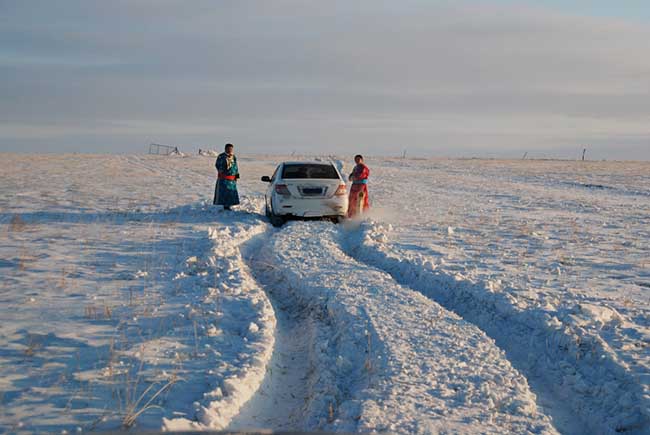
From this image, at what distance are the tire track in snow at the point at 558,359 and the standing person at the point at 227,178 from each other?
8678 millimetres

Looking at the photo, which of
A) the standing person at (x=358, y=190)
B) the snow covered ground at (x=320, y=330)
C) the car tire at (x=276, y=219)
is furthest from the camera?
the standing person at (x=358, y=190)

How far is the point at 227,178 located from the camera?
1623cm

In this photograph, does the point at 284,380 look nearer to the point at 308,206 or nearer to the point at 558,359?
the point at 558,359

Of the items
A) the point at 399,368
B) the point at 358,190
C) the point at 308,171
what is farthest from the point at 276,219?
the point at 399,368

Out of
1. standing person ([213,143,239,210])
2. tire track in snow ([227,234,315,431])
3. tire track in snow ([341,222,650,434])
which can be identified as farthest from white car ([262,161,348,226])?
tire track in snow ([227,234,315,431])

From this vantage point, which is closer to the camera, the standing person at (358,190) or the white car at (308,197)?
the white car at (308,197)

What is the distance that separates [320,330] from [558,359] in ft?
→ 8.34

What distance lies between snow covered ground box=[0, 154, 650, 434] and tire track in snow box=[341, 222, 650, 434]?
0.02m

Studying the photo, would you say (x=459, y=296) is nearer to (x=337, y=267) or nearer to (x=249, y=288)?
(x=337, y=267)

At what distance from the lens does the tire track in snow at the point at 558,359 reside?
4594 mm

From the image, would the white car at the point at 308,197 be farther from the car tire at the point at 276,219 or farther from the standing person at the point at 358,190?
the standing person at the point at 358,190

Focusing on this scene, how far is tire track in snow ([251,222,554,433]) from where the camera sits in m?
4.21

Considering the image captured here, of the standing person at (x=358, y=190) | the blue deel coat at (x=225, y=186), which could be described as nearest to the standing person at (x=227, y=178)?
the blue deel coat at (x=225, y=186)

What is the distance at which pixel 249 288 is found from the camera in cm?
796
